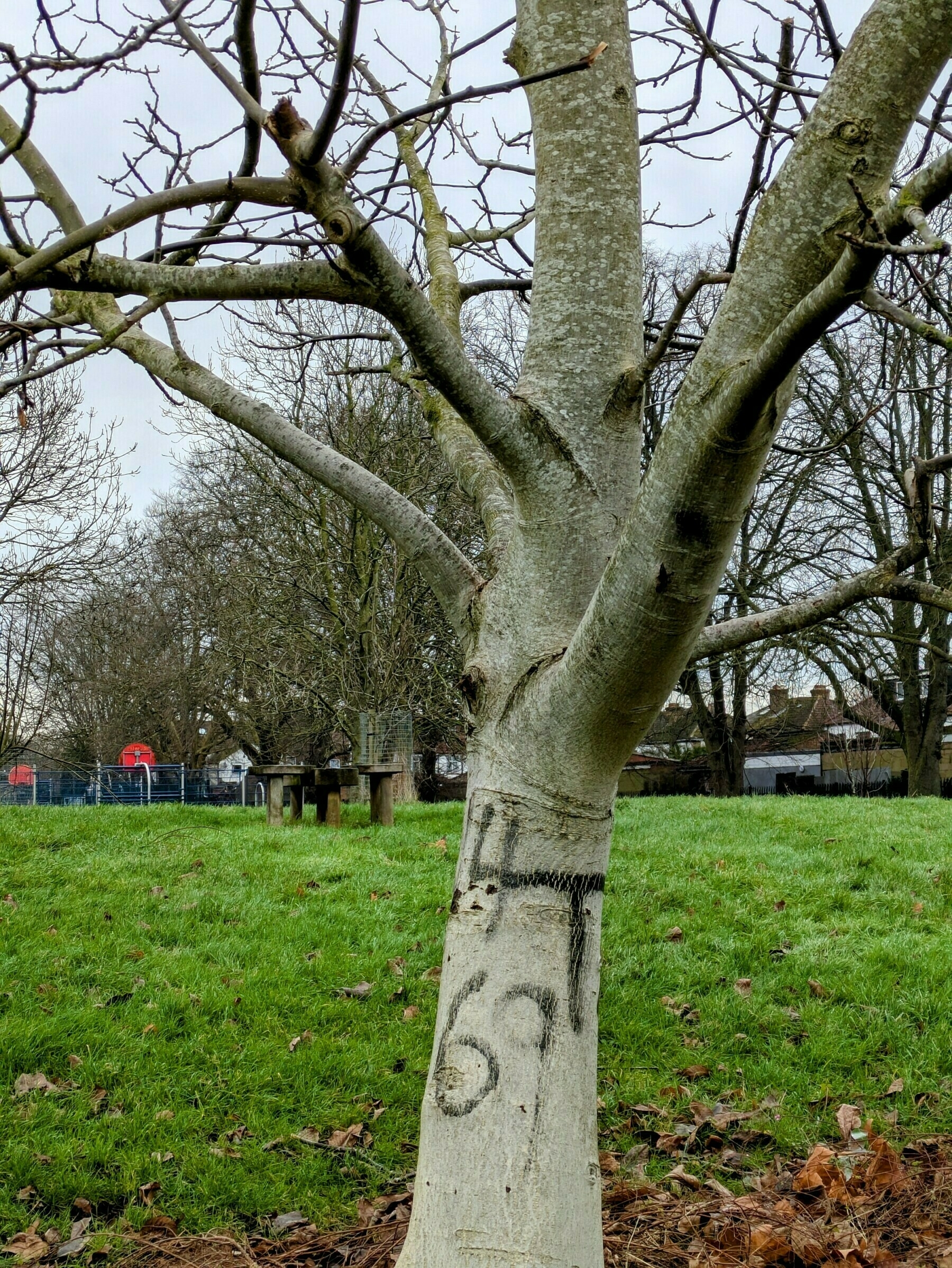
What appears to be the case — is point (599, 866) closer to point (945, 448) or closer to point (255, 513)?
point (255, 513)

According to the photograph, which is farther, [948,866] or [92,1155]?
[948,866]

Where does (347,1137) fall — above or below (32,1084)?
below

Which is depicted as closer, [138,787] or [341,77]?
[341,77]

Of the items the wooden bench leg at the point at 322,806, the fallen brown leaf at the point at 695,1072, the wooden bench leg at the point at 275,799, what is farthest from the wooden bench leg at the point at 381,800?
the fallen brown leaf at the point at 695,1072

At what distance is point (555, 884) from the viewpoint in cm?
212

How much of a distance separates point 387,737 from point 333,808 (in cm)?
358

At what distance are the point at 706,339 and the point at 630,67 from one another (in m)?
1.17

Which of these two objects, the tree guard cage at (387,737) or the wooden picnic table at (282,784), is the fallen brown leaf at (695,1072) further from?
the tree guard cage at (387,737)

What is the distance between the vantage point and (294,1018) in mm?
4590

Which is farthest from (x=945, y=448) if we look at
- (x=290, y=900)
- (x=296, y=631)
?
(x=290, y=900)

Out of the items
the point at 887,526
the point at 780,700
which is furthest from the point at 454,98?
the point at 780,700

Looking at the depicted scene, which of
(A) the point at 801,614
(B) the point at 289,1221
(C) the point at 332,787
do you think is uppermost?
(A) the point at 801,614

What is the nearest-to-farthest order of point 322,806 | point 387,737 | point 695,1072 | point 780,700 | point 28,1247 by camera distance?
point 28,1247, point 695,1072, point 322,806, point 387,737, point 780,700

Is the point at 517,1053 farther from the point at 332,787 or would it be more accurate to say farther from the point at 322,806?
the point at 322,806
